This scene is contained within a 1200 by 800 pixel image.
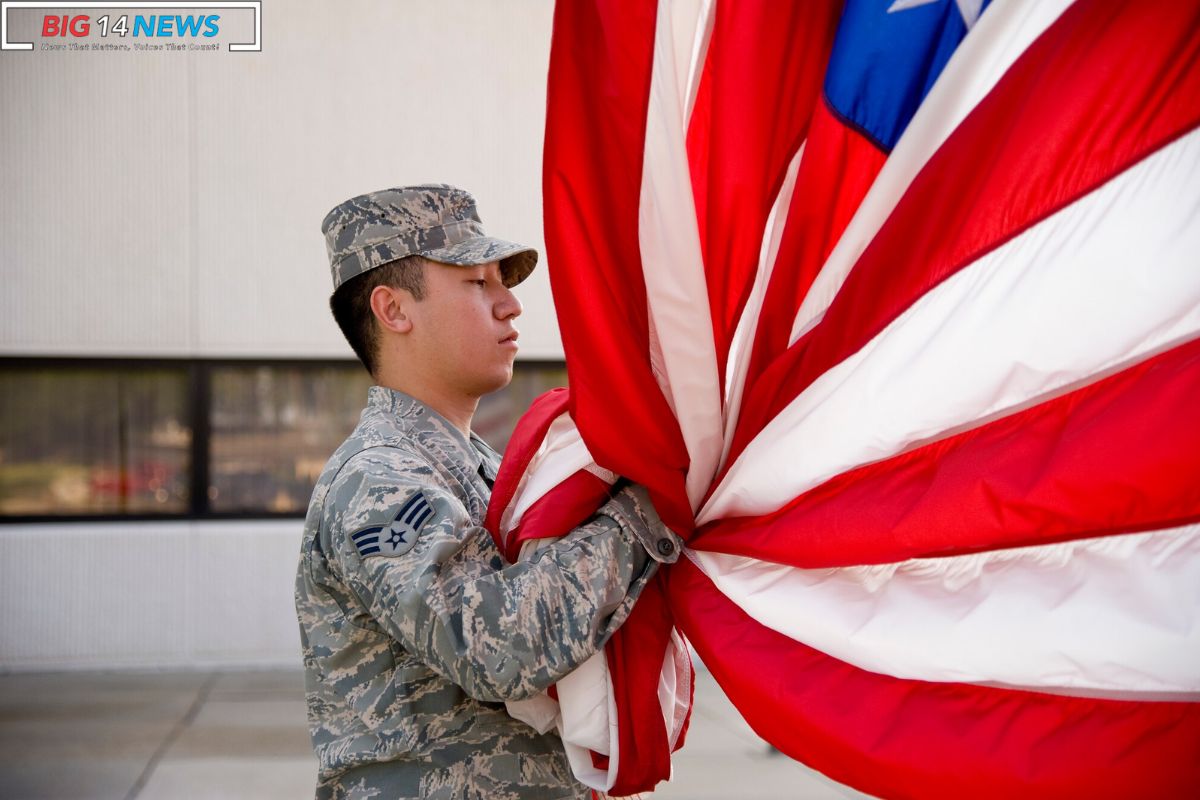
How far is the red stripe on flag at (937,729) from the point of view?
1.23 metres

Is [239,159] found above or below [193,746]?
above

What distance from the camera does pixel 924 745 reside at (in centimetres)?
142

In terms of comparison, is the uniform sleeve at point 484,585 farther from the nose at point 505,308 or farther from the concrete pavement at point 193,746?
the concrete pavement at point 193,746

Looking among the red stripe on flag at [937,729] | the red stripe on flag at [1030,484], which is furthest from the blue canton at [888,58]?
the red stripe on flag at [937,729]

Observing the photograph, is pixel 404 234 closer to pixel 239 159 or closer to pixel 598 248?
pixel 598 248

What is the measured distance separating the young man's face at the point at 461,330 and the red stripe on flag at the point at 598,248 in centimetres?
45

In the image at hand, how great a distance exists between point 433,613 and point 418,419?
0.59 m

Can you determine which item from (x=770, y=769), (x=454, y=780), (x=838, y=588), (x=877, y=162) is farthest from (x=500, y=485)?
(x=770, y=769)

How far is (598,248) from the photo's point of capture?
1844 millimetres

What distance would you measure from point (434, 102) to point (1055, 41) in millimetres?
7286

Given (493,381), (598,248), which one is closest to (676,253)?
(598,248)

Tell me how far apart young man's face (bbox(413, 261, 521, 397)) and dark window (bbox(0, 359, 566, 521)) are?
5.93 meters

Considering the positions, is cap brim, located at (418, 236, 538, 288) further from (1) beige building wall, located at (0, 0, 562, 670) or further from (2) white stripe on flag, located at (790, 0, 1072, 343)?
(1) beige building wall, located at (0, 0, 562, 670)

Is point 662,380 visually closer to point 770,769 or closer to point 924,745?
point 924,745
